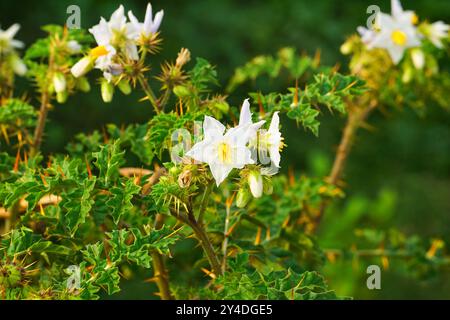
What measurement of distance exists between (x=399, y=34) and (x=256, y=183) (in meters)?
0.80

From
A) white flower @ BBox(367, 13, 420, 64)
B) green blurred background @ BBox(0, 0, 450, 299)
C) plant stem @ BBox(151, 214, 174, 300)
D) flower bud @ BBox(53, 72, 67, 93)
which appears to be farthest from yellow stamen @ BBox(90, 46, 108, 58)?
green blurred background @ BBox(0, 0, 450, 299)

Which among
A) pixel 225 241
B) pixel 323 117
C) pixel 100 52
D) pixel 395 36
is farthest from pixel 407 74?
pixel 323 117

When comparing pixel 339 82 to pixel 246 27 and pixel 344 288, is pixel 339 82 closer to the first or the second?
pixel 344 288

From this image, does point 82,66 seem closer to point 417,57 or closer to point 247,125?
point 247,125

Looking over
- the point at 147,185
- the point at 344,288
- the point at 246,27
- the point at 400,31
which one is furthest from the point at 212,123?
the point at 246,27

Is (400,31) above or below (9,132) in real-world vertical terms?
above

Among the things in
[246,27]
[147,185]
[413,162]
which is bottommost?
[147,185]

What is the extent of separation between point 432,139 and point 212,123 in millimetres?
3297

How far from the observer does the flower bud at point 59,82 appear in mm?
1644

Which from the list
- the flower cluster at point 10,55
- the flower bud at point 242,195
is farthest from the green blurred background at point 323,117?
the flower bud at point 242,195

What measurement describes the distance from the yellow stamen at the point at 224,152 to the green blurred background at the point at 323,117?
1975 mm

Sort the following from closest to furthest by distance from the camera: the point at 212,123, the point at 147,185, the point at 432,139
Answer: the point at 212,123, the point at 147,185, the point at 432,139

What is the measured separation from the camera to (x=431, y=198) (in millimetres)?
4078

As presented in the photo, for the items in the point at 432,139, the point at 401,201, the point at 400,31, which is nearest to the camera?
the point at 400,31
